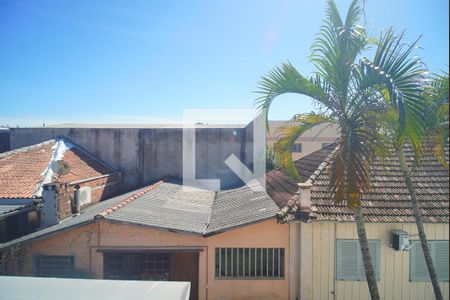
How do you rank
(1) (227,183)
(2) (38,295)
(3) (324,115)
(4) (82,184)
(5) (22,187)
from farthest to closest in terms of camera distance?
(1) (227,183) → (4) (82,184) → (5) (22,187) → (3) (324,115) → (2) (38,295)

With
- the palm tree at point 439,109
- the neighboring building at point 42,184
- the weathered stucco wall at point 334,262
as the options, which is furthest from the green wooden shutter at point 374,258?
the neighboring building at point 42,184

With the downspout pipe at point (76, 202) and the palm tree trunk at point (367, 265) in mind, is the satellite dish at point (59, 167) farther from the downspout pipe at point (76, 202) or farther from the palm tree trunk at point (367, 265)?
the palm tree trunk at point (367, 265)

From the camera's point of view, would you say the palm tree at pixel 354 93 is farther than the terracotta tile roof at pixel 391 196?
No

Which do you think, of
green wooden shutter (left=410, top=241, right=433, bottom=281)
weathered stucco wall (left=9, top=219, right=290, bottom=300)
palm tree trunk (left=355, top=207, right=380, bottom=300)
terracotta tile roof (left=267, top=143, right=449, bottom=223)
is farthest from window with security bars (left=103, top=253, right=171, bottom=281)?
green wooden shutter (left=410, top=241, right=433, bottom=281)

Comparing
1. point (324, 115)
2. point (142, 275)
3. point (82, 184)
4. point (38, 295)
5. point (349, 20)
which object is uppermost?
point (349, 20)

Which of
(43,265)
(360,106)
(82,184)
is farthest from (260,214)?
(82,184)

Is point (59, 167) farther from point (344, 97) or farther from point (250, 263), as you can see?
point (344, 97)

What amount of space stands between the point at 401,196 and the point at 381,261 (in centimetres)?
198

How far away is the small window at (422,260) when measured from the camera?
8.02m

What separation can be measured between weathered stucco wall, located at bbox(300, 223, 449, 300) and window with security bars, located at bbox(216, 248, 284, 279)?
766mm

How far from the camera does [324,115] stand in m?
6.03

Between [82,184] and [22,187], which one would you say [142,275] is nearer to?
[82,184]

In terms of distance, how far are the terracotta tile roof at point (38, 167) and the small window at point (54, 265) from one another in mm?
2587

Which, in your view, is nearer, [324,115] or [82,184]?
[324,115]
